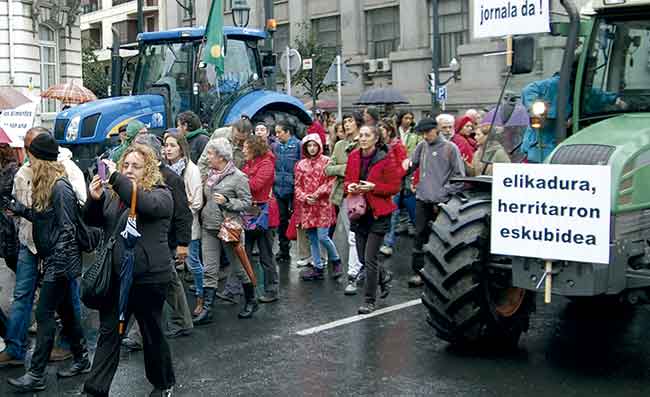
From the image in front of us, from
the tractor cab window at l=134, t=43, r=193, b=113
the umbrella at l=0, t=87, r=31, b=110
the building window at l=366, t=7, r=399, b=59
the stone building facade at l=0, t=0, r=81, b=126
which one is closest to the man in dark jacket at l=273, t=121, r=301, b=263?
the umbrella at l=0, t=87, r=31, b=110

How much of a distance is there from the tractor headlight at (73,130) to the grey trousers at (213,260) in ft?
20.6

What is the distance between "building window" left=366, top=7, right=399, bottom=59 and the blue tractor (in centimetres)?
2201

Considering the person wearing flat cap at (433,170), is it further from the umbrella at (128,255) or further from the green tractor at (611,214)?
the umbrella at (128,255)

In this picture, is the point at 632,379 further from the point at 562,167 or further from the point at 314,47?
the point at 314,47

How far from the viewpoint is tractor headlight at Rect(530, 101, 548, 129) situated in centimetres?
742

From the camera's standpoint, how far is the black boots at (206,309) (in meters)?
8.70

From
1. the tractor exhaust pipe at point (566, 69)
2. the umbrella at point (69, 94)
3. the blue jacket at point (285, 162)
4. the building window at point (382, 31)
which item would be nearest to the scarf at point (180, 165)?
the blue jacket at point (285, 162)

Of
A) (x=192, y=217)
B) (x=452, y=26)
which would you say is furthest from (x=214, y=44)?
(x=452, y=26)

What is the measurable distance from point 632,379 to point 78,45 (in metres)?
25.6

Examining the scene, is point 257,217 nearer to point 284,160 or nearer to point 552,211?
point 284,160

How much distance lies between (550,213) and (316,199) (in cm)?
445

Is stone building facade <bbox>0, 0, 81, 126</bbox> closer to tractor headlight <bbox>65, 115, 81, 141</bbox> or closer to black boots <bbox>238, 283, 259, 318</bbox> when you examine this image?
tractor headlight <bbox>65, 115, 81, 141</bbox>

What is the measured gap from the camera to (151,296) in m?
6.01

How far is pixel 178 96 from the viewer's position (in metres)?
14.9
